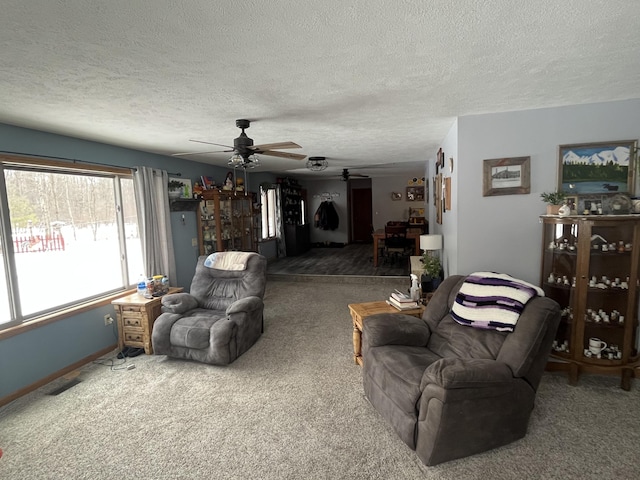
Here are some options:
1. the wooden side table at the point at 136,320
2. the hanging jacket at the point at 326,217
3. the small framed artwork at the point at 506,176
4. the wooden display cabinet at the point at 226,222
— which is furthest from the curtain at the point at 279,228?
the small framed artwork at the point at 506,176

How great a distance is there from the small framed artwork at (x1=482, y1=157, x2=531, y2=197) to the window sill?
414 cm

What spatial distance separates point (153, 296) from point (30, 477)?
1884mm

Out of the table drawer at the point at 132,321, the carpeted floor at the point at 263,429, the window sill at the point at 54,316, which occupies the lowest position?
the carpeted floor at the point at 263,429

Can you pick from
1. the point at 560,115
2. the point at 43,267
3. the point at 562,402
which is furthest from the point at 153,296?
the point at 560,115

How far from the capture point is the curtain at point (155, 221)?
398 centimetres

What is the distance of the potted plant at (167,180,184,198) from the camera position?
462 cm

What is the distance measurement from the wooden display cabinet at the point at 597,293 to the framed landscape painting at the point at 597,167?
417 millimetres

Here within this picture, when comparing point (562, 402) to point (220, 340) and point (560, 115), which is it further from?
point (220, 340)

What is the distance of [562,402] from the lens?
2.35m

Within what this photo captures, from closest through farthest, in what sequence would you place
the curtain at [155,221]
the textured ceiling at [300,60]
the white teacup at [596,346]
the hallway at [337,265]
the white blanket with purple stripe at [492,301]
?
the textured ceiling at [300,60] < the white blanket with purple stripe at [492,301] < the white teacup at [596,346] < the curtain at [155,221] < the hallway at [337,265]

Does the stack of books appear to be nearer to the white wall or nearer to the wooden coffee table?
the wooden coffee table

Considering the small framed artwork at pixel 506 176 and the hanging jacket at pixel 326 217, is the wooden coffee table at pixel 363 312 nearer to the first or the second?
the small framed artwork at pixel 506 176

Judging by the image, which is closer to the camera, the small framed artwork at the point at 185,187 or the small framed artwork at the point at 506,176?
the small framed artwork at the point at 506,176

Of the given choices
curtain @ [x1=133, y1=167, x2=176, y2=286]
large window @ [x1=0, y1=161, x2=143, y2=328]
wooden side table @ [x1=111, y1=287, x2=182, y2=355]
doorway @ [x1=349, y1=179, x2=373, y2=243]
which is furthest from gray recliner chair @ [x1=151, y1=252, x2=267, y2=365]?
doorway @ [x1=349, y1=179, x2=373, y2=243]
